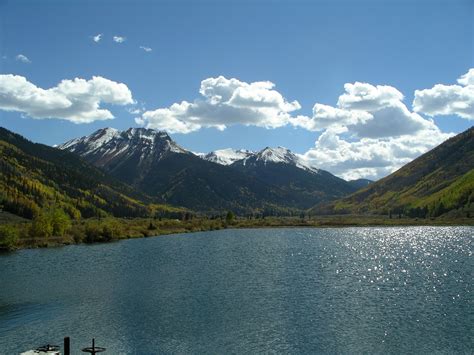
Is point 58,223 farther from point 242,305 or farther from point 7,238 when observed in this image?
point 242,305

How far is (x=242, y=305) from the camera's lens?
2461 inches

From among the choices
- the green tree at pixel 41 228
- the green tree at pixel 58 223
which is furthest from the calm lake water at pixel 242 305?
the green tree at pixel 58 223

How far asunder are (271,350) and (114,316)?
23061 millimetres

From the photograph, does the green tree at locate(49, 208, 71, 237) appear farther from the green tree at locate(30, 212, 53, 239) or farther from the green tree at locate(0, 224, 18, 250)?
the green tree at locate(0, 224, 18, 250)

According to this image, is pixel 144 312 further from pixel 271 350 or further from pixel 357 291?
pixel 357 291

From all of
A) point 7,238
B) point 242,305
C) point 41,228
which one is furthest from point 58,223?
point 242,305

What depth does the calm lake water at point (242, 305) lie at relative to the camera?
153 ft

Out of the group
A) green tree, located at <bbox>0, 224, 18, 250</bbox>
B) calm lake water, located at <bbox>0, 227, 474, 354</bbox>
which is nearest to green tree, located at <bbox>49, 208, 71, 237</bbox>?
green tree, located at <bbox>0, 224, 18, 250</bbox>

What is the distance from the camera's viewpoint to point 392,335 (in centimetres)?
4875

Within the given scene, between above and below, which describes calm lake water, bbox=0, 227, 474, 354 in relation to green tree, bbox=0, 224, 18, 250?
below

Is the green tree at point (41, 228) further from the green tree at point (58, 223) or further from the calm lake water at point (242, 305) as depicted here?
the calm lake water at point (242, 305)

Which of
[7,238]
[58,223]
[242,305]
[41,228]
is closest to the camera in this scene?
[242,305]

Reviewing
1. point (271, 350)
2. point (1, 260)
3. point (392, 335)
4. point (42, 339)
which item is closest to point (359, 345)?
point (392, 335)

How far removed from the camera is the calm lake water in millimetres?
46750
